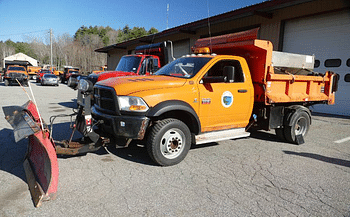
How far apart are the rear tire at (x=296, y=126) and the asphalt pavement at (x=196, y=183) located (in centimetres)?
47

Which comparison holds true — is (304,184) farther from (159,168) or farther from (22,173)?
(22,173)

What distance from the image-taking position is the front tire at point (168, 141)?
428 centimetres

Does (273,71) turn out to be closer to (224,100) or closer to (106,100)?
(224,100)

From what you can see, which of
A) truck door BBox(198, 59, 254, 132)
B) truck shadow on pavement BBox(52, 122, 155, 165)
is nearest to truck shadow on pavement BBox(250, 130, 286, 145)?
truck door BBox(198, 59, 254, 132)

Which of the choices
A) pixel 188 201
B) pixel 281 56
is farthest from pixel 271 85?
pixel 188 201

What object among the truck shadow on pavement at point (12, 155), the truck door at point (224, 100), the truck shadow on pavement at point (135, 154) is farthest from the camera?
the truck door at point (224, 100)

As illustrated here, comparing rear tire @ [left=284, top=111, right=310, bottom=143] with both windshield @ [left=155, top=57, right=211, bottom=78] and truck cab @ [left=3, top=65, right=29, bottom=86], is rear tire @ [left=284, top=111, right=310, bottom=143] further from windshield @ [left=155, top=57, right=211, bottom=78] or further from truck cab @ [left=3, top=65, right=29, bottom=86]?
truck cab @ [left=3, top=65, right=29, bottom=86]

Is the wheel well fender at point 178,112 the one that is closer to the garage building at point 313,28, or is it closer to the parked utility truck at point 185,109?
the parked utility truck at point 185,109

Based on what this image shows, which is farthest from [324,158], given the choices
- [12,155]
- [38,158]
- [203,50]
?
[12,155]

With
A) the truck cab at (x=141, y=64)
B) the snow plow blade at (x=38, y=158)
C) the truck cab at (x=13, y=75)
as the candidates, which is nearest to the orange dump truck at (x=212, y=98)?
the snow plow blade at (x=38, y=158)

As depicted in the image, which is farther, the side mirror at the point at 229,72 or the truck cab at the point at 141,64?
the truck cab at the point at 141,64

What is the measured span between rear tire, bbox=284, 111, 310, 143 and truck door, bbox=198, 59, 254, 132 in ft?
4.24

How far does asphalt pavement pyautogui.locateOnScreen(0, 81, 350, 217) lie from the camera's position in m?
3.11

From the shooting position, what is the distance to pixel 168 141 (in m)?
4.43
